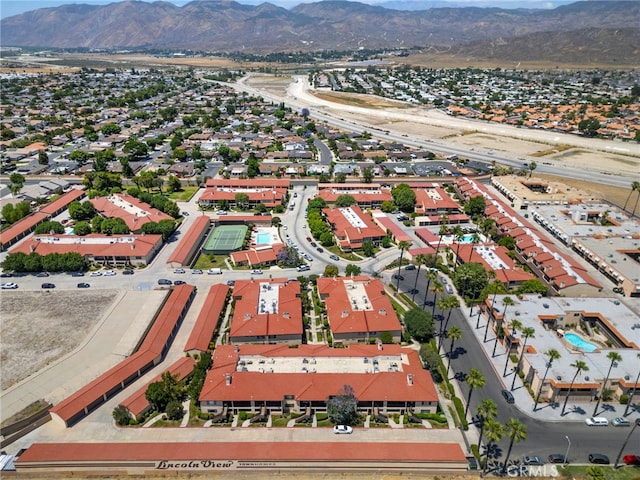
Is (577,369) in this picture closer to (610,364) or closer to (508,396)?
(610,364)

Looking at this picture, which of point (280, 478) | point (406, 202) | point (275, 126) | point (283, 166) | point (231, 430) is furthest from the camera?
point (275, 126)

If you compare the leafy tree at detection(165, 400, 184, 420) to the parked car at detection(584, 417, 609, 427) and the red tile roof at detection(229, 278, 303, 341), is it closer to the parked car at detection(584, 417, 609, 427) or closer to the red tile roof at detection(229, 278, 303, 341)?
the red tile roof at detection(229, 278, 303, 341)

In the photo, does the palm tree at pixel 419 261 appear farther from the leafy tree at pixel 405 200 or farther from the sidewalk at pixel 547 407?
the leafy tree at pixel 405 200

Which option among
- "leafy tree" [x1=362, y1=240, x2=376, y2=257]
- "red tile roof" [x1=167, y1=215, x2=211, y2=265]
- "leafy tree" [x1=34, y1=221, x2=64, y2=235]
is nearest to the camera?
"red tile roof" [x1=167, y1=215, x2=211, y2=265]

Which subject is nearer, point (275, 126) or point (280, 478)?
point (280, 478)

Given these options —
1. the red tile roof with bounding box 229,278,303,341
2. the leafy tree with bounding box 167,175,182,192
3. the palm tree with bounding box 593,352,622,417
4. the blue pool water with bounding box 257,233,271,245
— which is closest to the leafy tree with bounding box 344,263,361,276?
the red tile roof with bounding box 229,278,303,341

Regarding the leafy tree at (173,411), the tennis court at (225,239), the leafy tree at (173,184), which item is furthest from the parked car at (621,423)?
the leafy tree at (173,184)

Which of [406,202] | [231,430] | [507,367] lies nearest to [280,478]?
[231,430]

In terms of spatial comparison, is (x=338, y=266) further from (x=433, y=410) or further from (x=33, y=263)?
(x=33, y=263)
